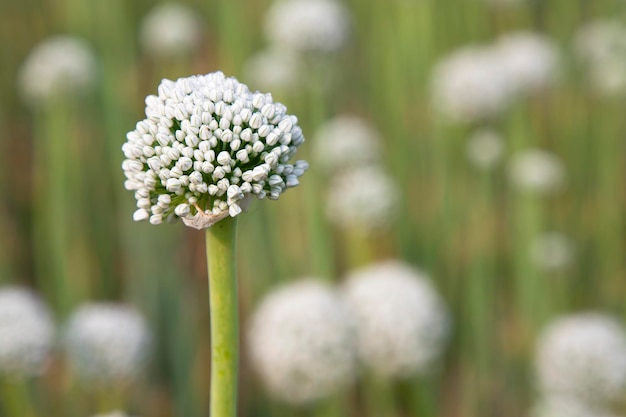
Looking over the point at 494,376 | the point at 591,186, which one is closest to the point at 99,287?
the point at 494,376

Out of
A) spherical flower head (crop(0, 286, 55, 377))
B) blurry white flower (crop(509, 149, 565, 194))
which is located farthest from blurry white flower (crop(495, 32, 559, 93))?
spherical flower head (crop(0, 286, 55, 377))

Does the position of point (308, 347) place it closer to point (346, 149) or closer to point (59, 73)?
point (346, 149)

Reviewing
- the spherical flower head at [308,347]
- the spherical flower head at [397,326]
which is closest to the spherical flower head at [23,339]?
the spherical flower head at [308,347]

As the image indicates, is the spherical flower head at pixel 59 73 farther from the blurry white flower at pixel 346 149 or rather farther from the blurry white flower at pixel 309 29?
the blurry white flower at pixel 346 149

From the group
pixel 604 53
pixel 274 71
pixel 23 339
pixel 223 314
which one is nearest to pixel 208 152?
pixel 223 314

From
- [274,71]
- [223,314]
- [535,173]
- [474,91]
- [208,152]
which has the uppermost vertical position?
[274,71]
